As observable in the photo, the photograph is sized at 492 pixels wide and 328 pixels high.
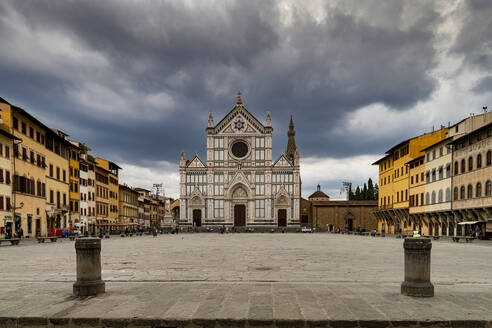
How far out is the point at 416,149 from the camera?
54000 mm

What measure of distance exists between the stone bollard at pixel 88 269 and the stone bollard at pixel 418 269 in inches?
227

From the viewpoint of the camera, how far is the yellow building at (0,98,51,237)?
35.3m

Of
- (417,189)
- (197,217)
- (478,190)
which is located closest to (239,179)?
(197,217)

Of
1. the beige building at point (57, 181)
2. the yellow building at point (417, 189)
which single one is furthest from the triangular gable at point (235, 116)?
the beige building at point (57, 181)

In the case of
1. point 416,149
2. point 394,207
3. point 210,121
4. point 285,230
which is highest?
point 210,121

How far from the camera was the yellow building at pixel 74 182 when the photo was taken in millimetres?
51656

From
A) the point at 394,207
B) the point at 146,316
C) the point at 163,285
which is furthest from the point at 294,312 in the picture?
the point at 394,207

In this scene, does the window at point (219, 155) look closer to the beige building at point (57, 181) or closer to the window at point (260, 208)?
the window at point (260, 208)

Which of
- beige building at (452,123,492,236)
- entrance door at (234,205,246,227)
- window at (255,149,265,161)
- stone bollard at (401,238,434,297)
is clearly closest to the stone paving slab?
stone bollard at (401,238,434,297)

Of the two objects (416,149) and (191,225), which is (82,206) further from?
(416,149)

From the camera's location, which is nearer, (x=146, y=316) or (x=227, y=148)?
(x=146, y=316)

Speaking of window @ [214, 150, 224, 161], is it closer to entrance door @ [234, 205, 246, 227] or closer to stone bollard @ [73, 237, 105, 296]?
entrance door @ [234, 205, 246, 227]

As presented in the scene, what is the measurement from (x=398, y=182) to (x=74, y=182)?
45.5 m

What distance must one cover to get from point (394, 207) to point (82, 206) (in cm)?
4493
